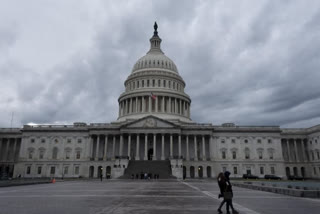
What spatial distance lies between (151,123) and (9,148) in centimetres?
5200

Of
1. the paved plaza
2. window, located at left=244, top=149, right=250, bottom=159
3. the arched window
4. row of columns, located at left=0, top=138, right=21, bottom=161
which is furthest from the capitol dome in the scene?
the paved plaza

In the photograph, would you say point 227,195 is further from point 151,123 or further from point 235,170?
point 235,170

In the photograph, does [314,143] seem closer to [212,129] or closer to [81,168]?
[212,129]

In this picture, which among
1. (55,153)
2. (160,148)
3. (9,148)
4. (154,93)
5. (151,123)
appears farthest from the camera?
(154,93)

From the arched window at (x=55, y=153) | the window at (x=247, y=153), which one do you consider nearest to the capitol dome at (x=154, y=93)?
the window at (x=247, y=153)

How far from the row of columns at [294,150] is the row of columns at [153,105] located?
36.8 m

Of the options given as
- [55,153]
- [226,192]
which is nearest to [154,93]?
[55,153]

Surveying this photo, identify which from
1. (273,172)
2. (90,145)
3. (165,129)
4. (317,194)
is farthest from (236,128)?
(317,194)

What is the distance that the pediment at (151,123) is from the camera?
77881 mm

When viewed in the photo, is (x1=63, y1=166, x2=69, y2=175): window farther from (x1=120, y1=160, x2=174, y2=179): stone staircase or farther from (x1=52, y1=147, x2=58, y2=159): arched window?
(x1=120, y1=160, x2=174, y2=179): stone staircase

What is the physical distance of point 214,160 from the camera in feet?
265

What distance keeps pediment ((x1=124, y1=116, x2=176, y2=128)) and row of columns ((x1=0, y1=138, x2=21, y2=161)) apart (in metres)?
41.7

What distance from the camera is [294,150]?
8875 centimetres

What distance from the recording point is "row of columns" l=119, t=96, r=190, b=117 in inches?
3652
